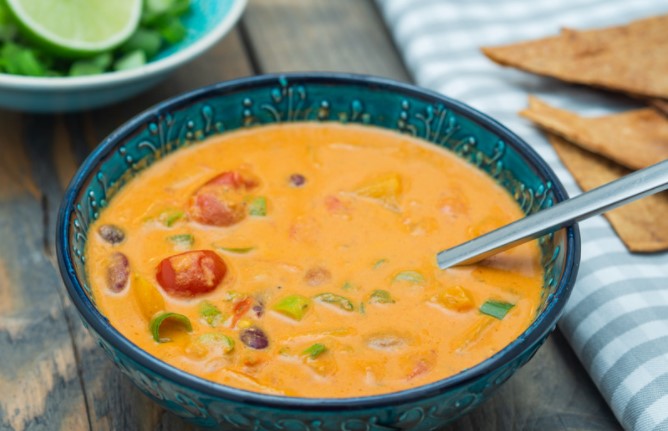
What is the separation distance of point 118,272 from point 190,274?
172 mm

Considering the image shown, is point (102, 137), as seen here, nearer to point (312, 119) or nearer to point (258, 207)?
point (312, 119)

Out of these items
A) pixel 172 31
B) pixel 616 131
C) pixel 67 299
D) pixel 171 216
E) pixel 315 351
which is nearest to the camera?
pixel 315 351

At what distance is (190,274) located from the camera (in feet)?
6.15

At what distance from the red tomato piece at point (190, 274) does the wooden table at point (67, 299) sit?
26 centimetres

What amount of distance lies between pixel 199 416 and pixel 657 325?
1.07 m

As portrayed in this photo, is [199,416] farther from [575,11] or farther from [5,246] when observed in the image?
[575,11]

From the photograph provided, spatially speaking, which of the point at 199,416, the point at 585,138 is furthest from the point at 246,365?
the point at 585,138

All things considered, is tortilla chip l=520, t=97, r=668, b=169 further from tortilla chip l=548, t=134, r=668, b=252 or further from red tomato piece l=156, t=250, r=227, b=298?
red tomato piece l=156, t=250, r=227, b=298

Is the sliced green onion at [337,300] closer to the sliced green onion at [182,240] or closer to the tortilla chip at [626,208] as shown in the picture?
the sliced green onion at [182,240]

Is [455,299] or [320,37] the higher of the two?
[455,299]

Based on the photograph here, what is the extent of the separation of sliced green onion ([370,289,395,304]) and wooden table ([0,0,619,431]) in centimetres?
30

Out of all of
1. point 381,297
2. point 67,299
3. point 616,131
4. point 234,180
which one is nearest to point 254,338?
point 381,297

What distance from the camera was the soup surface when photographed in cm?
174

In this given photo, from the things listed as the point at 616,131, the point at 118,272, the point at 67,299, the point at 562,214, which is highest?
the point at 562,214
